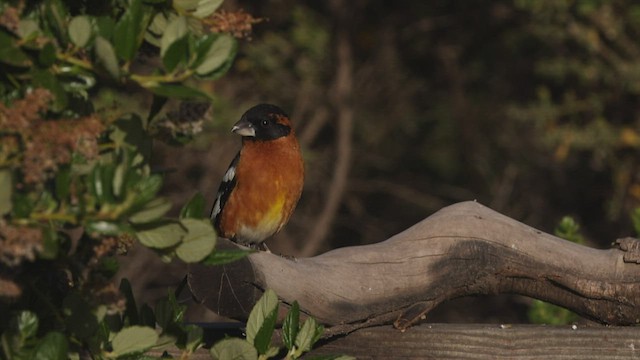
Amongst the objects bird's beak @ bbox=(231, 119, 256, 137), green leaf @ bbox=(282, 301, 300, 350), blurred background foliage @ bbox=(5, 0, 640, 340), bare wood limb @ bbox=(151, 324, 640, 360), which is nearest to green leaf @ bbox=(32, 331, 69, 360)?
green leaf @ bbox=(282, 301, 300, 350)

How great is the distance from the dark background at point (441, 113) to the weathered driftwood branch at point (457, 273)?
5.47 metres

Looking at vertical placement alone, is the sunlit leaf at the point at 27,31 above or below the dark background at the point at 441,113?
below

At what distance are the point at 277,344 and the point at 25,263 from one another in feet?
2.43

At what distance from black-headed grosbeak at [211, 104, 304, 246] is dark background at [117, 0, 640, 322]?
9.80ft

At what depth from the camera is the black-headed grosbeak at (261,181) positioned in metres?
5.14

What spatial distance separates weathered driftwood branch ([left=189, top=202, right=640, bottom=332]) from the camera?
264 centimetres

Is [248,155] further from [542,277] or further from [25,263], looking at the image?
[25,263]

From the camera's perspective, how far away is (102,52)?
1811 mm

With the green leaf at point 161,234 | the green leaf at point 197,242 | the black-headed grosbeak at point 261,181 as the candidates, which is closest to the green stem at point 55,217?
the green leaf at point 161,234

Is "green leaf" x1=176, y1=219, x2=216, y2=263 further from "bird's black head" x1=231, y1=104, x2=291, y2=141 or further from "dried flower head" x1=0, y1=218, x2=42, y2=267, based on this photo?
"bird's black head" x1=231, y1=104, x2=291, y2=141

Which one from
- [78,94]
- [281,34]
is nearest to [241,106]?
[281,34]

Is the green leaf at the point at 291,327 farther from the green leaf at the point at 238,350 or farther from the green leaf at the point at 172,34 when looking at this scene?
the green leaf at the point at 172,34

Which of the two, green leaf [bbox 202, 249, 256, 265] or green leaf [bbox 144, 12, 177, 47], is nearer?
green leaf [bbox 202, 249, 256, 265]

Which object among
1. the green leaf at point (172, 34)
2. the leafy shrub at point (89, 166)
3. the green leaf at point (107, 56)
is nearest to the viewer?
the leafy shrub at point (89, 166)
